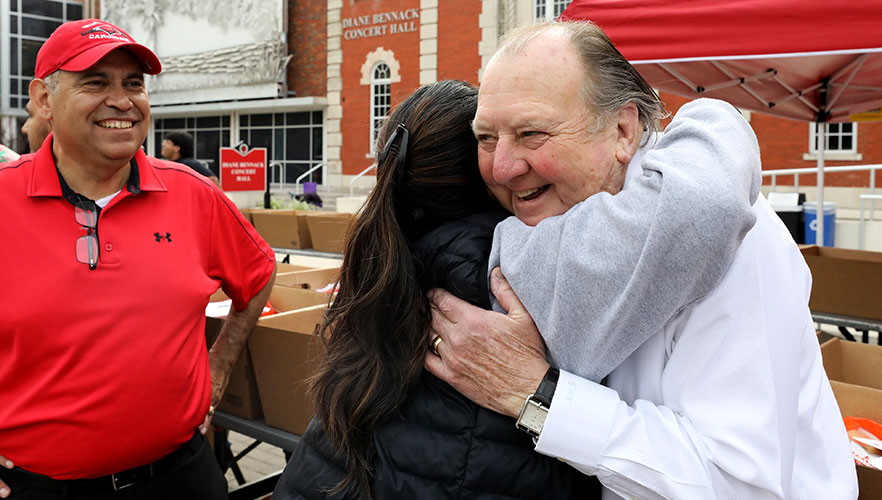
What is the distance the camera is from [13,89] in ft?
103

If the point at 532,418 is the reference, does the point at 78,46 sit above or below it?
above

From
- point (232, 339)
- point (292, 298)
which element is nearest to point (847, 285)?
point (292, 298)

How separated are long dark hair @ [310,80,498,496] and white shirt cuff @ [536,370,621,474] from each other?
0.30 metres

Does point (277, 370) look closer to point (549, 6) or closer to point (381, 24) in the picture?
point (549, 6)

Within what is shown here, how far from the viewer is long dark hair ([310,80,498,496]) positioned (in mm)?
1352

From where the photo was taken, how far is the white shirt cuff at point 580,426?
1.18 m

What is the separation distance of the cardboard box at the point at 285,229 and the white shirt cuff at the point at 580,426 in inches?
232

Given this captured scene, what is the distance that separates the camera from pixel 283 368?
2676 mm

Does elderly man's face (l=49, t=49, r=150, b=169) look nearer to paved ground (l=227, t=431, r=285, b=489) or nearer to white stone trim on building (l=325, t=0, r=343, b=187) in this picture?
paved ground (l=227, t=431, r=285, b=489)

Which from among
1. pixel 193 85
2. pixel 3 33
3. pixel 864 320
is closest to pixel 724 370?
pixel 864 320

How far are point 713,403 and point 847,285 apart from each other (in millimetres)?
3361

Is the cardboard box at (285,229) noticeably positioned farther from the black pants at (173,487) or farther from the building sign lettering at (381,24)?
the building sign lettering at (381,24)

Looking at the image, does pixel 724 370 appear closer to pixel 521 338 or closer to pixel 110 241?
pixel 521 338

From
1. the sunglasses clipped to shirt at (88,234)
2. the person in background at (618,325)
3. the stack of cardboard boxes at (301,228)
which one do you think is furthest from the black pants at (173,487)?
the stack of cardboard boxes at (301,228)
